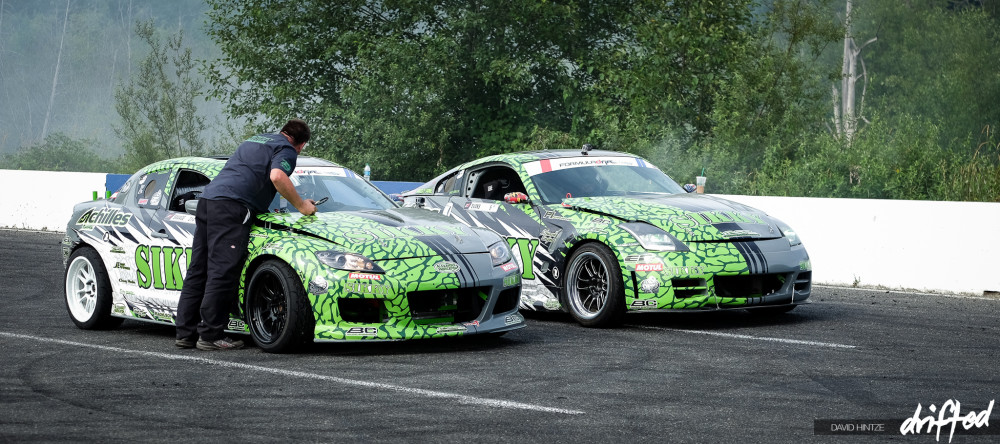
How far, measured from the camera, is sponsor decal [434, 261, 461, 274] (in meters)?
7.91

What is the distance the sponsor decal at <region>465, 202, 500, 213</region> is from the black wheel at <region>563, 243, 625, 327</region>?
105 cm

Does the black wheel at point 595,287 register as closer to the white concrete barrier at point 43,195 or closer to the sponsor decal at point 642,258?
the sponsor decal at point 642,258

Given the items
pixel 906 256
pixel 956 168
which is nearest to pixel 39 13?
pixel 956 168

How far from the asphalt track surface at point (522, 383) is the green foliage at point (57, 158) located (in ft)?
137

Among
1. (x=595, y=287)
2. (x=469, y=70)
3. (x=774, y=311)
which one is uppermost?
(x=469, y=70)

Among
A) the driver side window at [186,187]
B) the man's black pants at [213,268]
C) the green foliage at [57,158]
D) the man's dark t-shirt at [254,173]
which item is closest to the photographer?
the man's black pants at [213,268]

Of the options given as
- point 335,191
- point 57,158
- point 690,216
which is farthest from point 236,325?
point 57,158

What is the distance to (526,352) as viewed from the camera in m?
8.10

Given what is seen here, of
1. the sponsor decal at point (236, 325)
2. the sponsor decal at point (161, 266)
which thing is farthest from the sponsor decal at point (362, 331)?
the sponsor decal at point (161, 266)

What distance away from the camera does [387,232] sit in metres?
8.10

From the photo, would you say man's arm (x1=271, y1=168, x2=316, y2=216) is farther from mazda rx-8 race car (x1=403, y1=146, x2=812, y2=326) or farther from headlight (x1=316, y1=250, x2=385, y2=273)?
mazda rx-8 race car (x1=403, y1=146, x2=812, y2=326)

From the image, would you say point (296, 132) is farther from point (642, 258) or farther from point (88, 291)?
point (642, 258)

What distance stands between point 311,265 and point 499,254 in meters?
1.44

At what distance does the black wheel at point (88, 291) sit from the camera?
29.9ft
